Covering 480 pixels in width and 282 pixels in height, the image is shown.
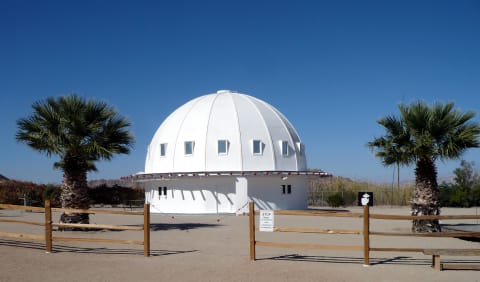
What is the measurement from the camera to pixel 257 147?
114 ft

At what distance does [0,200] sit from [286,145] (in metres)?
24.1

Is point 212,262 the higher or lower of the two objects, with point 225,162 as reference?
lower

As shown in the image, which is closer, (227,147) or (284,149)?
(227,147)

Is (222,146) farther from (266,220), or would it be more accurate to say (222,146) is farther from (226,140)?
(266,220)

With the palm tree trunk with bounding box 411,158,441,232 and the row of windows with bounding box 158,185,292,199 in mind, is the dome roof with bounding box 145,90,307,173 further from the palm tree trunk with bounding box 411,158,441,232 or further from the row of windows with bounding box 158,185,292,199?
the palm tree trunk with bounding box 411,158,441,232

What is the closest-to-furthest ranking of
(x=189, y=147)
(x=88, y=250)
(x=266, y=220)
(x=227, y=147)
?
(x=266, y=220) < (x=88, y=250) < (x=227, y=147) < (x=189, y=147)

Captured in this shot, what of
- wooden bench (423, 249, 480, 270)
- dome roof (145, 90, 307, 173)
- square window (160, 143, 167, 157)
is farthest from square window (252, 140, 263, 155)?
wooden bench (423, 249, 480, 270)

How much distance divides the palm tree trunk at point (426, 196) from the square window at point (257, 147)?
1645cm

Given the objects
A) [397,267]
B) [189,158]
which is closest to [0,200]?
[189,158]

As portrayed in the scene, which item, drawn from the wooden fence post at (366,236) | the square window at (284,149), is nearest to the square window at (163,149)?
the square window at (284,149)

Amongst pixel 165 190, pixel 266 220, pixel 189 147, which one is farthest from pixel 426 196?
pixel 165 190

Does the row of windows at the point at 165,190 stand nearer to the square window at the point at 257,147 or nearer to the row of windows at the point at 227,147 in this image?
the row of windows at the point at 227,147

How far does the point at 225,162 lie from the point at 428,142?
17999 millimetres

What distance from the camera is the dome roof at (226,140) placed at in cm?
3428
